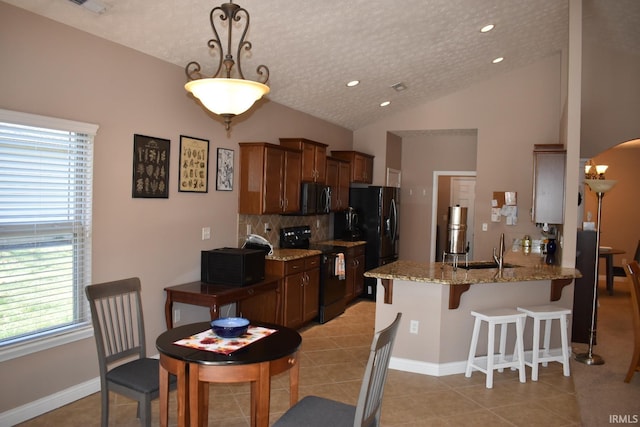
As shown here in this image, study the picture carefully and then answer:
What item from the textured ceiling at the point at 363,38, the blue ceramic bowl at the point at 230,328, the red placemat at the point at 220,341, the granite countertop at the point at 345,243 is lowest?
the red placemat at the point at 220,341

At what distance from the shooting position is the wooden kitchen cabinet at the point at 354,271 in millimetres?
6918

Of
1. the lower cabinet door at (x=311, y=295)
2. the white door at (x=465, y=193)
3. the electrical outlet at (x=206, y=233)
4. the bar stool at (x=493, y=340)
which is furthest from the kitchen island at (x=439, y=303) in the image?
the white door at (x=465, y=193)

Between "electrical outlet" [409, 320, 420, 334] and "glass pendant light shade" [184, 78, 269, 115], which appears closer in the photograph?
"glass pendant light shade" [184, 78, 269, 115]

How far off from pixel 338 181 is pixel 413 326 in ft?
10.7

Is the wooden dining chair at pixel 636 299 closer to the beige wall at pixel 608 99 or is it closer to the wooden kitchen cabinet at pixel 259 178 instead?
the wooden kitchen cabinet at pixel 259 178

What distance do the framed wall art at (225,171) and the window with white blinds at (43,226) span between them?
1.60 metres

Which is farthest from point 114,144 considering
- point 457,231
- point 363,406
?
point 457,231

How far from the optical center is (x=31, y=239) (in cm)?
Result: 333

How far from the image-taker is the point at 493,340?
160 inches

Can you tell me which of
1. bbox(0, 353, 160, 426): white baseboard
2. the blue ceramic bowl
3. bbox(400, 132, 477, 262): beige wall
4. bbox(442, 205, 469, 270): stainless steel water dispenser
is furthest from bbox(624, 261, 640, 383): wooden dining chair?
bbox(442, 205, 469, 270): stainless steel water dispenser

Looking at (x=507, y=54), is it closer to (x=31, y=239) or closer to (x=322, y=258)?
(x=322, y=258)

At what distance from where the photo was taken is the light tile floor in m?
3.42

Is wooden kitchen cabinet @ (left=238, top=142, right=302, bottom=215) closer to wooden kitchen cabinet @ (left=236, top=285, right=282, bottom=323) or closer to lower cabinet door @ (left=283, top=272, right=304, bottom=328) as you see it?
lower cabinet door @ (left=283, top=272, right=304, bottom=328)

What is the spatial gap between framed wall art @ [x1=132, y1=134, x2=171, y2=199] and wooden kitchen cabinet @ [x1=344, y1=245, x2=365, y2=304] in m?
3.11
